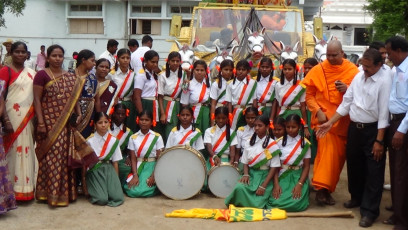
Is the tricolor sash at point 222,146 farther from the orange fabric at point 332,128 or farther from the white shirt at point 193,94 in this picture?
the orange fabric at point 332,128

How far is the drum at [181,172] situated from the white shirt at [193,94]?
121 centimetres

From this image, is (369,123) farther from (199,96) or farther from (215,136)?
(199,96)

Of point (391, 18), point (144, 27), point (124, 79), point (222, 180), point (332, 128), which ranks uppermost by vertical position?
point (391, 18)

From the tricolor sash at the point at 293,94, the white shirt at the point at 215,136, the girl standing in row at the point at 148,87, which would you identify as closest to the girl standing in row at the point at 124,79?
the girl standing in row at the point at 148,87

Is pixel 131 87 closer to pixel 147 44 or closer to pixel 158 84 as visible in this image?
pixel 158 84

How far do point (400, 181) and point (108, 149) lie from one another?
3.15 metres

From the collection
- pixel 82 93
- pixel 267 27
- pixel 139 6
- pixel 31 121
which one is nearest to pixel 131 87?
pixel 82 93

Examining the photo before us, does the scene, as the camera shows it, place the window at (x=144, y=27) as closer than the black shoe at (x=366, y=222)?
No

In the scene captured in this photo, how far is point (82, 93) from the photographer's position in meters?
6.14

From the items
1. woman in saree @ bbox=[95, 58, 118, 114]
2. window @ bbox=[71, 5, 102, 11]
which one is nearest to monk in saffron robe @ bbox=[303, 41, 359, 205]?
woman in saree @ bbox=[95, 58, 118, 114]

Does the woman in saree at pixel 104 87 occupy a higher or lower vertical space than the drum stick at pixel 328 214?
higher

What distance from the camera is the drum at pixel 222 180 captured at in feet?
20.6

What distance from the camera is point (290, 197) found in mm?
5805

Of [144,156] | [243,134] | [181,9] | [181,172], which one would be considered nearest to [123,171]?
[144,156]
